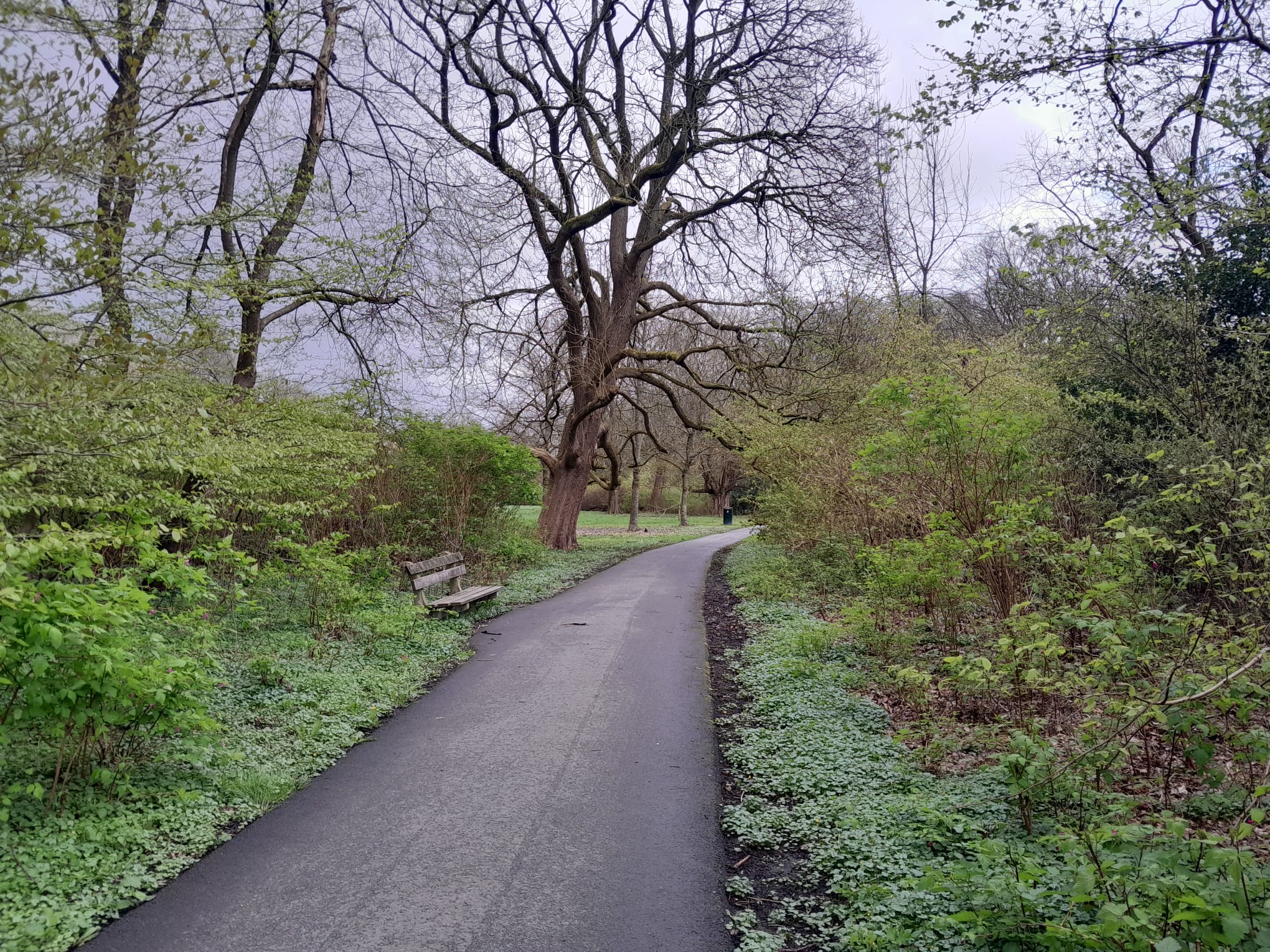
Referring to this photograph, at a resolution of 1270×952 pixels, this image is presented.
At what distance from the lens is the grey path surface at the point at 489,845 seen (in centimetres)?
329

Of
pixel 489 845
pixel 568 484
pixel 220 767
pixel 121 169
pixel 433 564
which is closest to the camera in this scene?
pixel 489 845

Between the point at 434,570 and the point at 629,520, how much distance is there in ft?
106

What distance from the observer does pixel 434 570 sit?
34.6ft

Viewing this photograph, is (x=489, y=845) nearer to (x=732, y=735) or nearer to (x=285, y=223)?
(x=732, y=735)

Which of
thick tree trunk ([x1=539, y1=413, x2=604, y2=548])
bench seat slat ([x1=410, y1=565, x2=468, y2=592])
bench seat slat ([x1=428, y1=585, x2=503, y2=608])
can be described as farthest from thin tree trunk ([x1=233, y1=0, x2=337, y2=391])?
thick tree trunk ([x1=539, y1=413, x2=604, y2=548])

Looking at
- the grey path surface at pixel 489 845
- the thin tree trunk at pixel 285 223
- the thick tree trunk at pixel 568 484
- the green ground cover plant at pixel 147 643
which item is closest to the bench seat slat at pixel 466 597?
the green ground cover plant at pixel 147 643

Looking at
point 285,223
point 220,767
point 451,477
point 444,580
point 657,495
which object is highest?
point 285,223

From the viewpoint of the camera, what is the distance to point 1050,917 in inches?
115

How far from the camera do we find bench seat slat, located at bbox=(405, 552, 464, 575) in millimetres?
9920

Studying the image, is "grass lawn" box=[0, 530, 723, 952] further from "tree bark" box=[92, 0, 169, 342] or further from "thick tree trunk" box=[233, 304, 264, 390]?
"thick tree trunk" box=[233, 304, 264, 390]

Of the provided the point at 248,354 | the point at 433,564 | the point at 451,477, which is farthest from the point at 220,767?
the point at 451,477

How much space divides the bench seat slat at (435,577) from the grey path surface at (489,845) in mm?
2832

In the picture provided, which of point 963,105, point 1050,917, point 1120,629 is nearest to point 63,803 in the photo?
point 1050,917

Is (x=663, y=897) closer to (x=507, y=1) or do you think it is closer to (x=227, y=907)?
(x=227, y=907)
